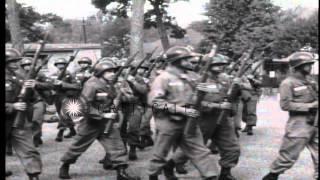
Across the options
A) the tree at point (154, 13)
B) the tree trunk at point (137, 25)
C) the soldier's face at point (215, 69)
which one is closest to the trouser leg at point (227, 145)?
the soldier's face at point (215, 69)

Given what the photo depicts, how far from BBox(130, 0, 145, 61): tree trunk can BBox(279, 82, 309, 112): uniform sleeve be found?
1208cm

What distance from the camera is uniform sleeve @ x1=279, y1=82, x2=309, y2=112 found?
6.76 m

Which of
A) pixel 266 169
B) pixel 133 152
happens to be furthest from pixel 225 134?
pixel 133 152

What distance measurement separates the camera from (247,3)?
3062 cm

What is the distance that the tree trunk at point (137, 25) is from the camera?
1894 cm

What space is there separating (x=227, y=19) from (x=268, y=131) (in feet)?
59.7

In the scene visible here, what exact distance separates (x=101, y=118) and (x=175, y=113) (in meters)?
1.36

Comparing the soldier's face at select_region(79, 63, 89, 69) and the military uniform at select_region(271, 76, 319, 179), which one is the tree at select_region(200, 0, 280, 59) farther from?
the military uniform at select_region(271, 76, 319, 179)

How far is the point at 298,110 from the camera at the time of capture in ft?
22.2

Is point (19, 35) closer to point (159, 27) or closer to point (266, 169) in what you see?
point (266, 169)

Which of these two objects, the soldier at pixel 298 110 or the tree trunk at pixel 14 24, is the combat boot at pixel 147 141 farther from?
the tree trunk at pixel 14 24

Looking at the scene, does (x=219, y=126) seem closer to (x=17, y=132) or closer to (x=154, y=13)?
(x=17, y=132)

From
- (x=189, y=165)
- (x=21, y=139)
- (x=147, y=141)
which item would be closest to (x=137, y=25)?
(x=147, y=141)

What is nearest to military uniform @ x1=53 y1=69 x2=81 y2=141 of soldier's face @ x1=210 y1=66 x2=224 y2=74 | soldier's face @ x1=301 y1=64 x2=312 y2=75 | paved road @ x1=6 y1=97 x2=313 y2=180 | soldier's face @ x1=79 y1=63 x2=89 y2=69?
soldier's face @ x1=79 y1=63 x2=89 y2=69
